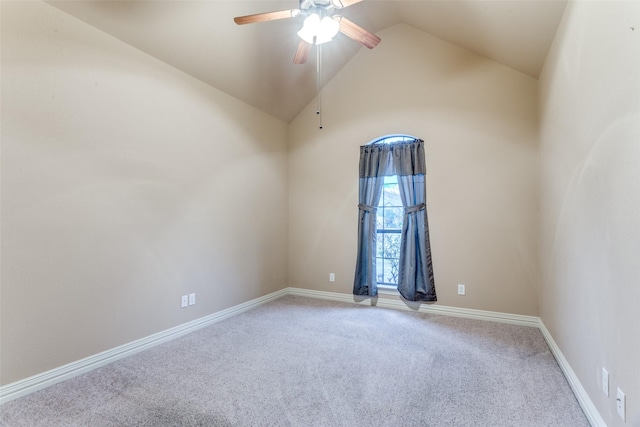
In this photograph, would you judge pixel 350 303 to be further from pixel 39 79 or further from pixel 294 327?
pixel 39 79

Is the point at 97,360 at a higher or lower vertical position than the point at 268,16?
lower

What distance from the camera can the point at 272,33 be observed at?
10.1 ft

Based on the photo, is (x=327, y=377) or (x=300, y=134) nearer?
(x=327, y=377)

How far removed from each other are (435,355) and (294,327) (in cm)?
139

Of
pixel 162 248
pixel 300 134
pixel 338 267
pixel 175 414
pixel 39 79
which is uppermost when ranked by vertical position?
pixel 300 134

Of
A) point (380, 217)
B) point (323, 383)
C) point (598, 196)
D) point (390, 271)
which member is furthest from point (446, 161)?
point (323, 383)

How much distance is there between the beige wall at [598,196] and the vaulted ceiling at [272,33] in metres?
0.34

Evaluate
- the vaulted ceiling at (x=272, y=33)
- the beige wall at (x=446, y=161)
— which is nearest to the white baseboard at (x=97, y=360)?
the beige wall at (x=446, y=161)

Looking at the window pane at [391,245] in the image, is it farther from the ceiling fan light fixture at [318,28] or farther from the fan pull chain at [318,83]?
the ceiling fan light fixture at [318,28]

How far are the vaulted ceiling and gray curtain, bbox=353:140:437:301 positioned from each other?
1230 mm

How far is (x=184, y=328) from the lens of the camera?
2963 millimetres

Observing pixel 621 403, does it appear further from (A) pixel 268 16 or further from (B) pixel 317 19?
(A) pixel 268 16

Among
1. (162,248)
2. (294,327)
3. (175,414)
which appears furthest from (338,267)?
(175,414)

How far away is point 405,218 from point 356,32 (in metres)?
2.13
